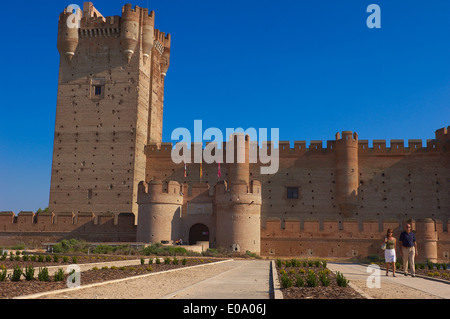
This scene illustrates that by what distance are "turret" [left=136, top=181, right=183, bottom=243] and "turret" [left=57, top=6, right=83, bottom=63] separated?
15082 millimetres

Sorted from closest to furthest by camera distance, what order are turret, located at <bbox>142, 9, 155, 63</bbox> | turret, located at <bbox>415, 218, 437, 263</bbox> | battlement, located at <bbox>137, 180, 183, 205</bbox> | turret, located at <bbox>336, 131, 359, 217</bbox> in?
turret, located at <bbox>415, 218, 437, 263</bbox>, battlement, located at <bbox>137, 180, 183, 205</bbox>, turret, located at <bbox>336, 131, 359, 217</bbox>, turret, located at <bbox>142, 9, 155, 63</bbox>

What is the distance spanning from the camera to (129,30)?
3534cm

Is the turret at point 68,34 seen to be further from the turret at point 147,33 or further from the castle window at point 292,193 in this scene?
the castle window at point 292,193

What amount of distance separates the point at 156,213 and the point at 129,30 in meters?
15.8

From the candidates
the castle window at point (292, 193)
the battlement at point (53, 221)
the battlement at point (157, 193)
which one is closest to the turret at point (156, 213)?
the battlement at point (157, 193)

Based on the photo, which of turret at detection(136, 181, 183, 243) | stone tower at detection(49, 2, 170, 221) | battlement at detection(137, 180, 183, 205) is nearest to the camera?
turret at detection(136, 181, 183, 243)

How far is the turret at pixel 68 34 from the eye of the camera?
3612 cm

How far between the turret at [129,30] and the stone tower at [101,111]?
3.0 inches

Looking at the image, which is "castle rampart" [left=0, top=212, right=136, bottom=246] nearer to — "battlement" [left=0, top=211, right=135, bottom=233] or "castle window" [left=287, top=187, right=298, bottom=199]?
"battlement" [left=0, top=211, right=135, bottom=233]

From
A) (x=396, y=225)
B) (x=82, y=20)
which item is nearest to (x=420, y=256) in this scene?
(x=396, y=225)

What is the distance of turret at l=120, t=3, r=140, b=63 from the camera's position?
116ft

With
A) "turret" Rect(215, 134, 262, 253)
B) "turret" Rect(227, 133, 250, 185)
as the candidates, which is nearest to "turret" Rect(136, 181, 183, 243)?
"turret" Rect(215, 134, 262, 253)
